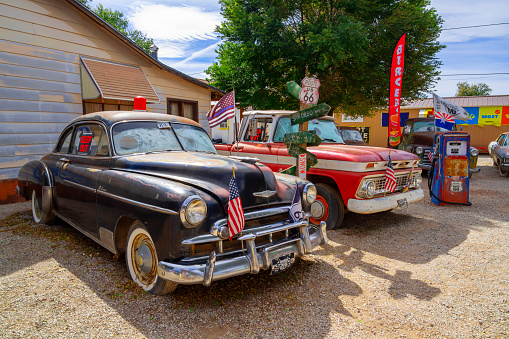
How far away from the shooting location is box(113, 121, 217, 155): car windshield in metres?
3.96

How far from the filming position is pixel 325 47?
1042cm

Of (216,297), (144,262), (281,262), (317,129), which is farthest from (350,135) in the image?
(144,262)

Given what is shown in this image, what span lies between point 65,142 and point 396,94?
9009mm

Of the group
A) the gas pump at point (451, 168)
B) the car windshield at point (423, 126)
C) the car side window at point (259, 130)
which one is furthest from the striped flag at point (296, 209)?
the car windshield at point (423, 126)

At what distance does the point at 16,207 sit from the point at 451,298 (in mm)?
7537

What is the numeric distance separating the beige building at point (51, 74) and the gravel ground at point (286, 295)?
9.11 ft

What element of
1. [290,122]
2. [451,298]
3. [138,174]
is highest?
[290,122]

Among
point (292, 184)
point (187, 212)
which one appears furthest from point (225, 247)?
point (292, 184)

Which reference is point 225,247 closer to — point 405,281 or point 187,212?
point 187,212

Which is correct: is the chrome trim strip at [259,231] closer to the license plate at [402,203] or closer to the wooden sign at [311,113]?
the wooden sign at [311,113]

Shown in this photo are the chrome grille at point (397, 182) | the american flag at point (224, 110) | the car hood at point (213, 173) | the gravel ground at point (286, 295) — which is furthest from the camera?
the american flag at point (224, 110)

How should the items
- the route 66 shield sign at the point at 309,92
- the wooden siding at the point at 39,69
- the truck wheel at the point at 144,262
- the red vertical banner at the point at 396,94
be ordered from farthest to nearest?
the red vertical banner at the point at 396,94 → the wooden siding at the point at 39,69 → the route 66 shield sign at the point at 309,92 → the truck wheel at the point at 144,262

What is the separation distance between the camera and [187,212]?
2730 mm

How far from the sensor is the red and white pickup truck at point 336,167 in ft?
16.6
